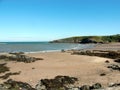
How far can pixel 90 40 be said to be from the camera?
6496 inches

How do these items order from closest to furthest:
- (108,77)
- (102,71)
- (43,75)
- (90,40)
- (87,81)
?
(87,81)
(108,77)
(43,75)
(102,71)
(90,40)

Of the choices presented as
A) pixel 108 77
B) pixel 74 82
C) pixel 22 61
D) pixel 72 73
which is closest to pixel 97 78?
pixel 108 77

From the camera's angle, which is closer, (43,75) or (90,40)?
(43,75)

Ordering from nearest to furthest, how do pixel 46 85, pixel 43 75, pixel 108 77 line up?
pixel 46 85
pixel 108 77
pixel 43 75

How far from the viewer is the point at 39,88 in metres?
17.8

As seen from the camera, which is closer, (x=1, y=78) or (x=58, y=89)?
(x=58, y=89)

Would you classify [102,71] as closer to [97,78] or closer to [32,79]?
[97,78]

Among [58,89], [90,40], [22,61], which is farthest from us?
[90,40]

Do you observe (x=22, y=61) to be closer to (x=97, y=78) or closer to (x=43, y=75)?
(x=43, y=75)

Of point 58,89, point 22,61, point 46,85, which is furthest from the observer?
point 22,61

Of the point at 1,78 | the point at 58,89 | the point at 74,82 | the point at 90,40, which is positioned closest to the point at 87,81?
the point at 74,82

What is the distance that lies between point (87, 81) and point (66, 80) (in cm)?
181

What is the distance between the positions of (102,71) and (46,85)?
857 cm

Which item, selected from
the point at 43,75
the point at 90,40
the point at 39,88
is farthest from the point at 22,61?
the point at 90,40
